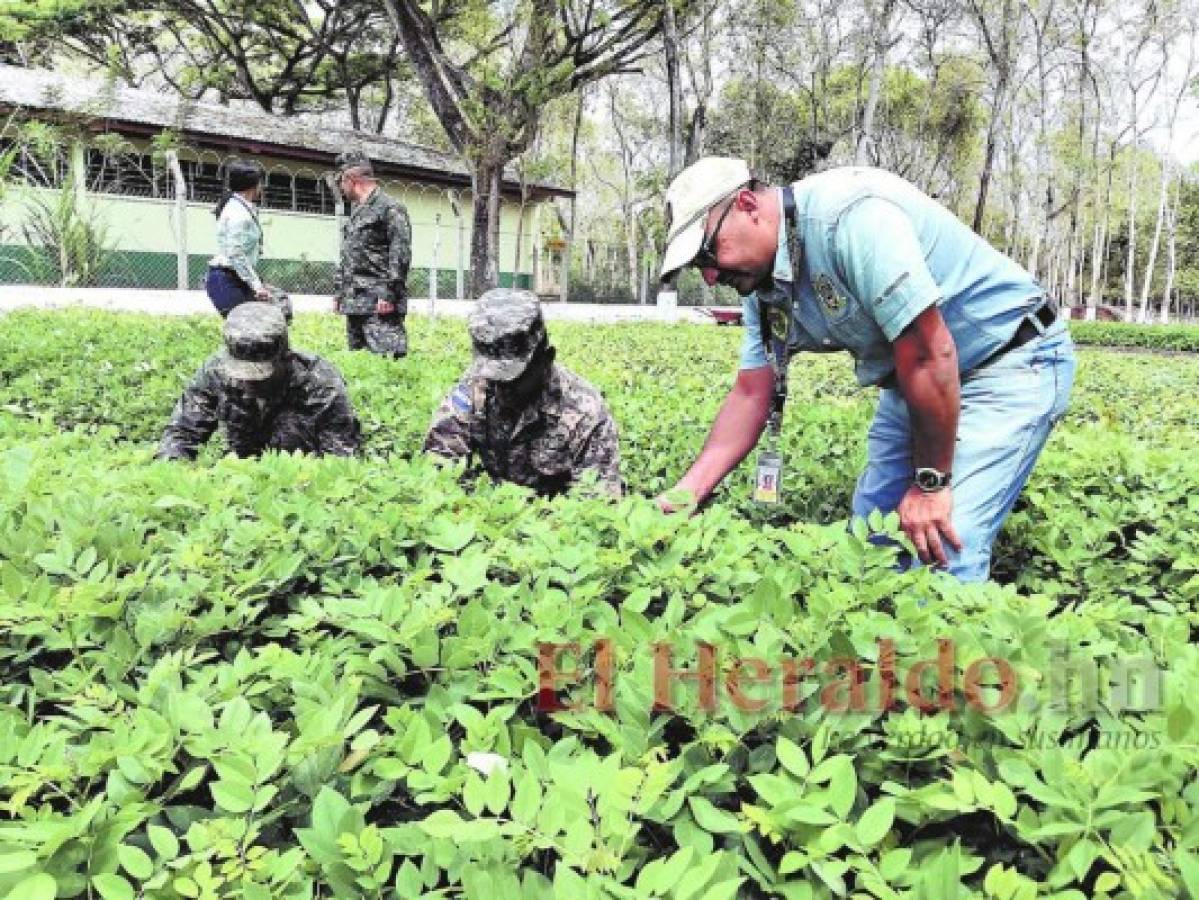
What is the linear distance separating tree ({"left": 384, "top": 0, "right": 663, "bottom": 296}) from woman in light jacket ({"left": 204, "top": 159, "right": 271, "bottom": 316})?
842 centimetres

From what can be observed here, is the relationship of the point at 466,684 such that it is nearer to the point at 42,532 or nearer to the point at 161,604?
the point at 161,604

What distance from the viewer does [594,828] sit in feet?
3.48

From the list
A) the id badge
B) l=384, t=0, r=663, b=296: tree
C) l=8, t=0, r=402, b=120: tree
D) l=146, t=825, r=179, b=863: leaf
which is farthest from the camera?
l=8, t=0, r=402, b=120: tree

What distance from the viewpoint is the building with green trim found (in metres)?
17.7

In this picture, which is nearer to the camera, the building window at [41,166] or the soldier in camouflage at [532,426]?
the soldier in camouflage at [532,426]

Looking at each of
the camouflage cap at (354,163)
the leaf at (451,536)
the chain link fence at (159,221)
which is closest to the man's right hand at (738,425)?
the leaf at (451,536)

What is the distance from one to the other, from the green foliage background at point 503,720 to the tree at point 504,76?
46.2ft

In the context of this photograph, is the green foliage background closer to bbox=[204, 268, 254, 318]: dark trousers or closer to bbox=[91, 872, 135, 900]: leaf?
bbox=[91, 872, 135, 900]: leaf

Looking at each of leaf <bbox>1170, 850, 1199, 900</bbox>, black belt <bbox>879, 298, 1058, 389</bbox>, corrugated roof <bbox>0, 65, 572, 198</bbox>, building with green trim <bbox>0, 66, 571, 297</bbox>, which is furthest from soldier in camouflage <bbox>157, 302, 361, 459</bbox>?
corrugated roof <bbox>0, 65, 572, 198</bbox>

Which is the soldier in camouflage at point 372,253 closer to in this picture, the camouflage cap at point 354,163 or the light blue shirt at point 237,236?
the camouflage cap at point 354,163

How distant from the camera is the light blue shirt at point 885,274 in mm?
2232

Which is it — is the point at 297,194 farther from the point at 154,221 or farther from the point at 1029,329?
the point at 1029,329

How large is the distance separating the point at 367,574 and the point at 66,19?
2857cm

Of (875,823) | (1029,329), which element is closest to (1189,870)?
(875,823)
